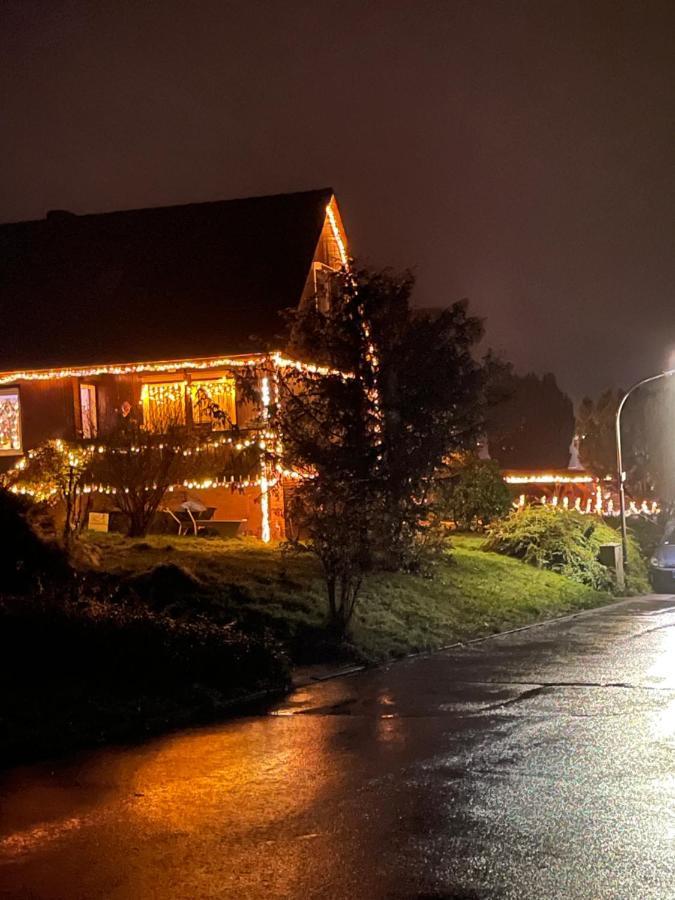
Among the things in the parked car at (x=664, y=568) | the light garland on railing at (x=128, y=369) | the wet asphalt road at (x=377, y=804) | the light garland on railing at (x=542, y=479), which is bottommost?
the wet asphalt road at (x=377, y=804)

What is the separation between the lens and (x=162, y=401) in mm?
30578

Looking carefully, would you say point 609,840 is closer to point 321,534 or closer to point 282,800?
point 282,800

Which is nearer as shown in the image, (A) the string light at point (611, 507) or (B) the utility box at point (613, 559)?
(B) the utility box at point (613, 559)

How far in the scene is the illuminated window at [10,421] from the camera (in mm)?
31016

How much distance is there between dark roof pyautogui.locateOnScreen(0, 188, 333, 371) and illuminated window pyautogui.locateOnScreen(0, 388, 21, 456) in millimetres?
847

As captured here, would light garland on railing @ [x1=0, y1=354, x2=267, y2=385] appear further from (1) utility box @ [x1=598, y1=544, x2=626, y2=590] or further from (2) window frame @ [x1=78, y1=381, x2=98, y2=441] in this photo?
(1) utility box @ [x1=598, y1=544, x2=626, y2=590]

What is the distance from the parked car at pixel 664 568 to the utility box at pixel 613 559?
35.5 inches

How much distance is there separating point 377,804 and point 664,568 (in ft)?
76.8

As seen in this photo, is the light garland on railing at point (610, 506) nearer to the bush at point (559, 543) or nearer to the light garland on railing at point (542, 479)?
the light garland on railing at point (542, 479)

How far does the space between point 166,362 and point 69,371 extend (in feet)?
8.76

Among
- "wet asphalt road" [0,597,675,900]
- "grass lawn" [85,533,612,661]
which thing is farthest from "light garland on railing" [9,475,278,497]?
"wet asphalt road" [0,597,675,900]

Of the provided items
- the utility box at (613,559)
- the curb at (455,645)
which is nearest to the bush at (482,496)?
the utility box at (613,559)

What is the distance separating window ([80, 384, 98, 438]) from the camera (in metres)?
30.6

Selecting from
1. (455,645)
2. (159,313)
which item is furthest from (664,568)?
(159,313)
